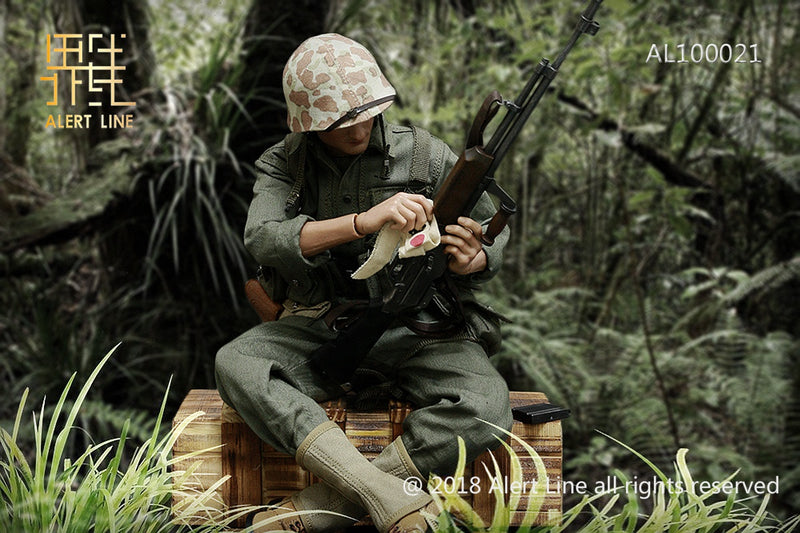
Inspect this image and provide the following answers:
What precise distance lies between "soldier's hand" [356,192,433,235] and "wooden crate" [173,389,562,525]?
56 cm

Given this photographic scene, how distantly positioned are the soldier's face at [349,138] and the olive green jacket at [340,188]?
0.03 meters

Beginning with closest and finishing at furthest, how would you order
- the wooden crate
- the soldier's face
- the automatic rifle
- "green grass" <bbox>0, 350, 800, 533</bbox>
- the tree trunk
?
1. "green grass" <bbox>0, 350, 800, 533</bbox>
2. the automatic rifle
3. the soldier's face
4. the wooden crate
5. the tree trunk

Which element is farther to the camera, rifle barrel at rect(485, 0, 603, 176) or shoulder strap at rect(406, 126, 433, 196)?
shoulder strap at rect(406, 126, 433, 196)

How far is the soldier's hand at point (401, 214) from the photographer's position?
1.68 m

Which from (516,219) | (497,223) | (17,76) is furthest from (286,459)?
(17,76)

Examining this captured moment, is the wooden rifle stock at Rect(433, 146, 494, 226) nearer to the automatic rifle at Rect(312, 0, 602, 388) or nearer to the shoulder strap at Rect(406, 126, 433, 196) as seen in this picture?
the automatic rifle at Rect(312, 0, 602, 388)

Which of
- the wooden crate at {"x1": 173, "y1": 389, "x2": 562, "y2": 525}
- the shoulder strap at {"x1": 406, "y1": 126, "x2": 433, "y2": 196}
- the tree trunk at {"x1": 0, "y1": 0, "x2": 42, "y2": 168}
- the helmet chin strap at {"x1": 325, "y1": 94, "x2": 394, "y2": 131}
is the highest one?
the tree trunk at {"x1": 0, "y1": 0, "x2": 42, "y2": 168}

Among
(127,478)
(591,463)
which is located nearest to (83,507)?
(127,478)

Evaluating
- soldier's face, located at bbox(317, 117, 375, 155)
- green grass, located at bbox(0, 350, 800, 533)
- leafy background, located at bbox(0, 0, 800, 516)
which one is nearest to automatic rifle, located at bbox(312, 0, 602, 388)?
soldier's face, located at bbox(317, 117, 375, 155)

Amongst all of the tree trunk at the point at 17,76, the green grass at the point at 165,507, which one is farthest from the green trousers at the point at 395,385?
the tree trunk at the point at 17,76

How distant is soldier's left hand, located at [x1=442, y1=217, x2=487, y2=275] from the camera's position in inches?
71.6

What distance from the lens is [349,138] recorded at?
1.90 metres

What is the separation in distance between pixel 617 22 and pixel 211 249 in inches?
86.7

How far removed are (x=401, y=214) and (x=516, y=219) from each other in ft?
10.9
